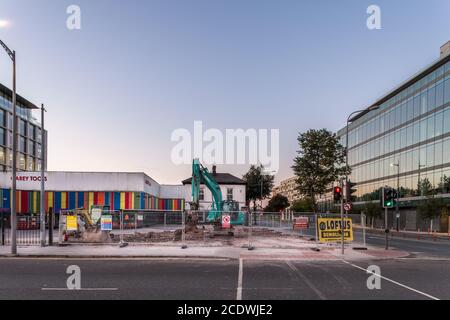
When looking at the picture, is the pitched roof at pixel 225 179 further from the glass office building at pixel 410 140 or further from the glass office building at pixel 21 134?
the glass office building at pixel 21 134

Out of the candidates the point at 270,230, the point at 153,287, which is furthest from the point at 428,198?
the point at 153,287

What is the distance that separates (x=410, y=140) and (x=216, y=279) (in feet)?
186

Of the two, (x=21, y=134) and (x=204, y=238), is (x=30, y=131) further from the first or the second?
(x=204, y=238)

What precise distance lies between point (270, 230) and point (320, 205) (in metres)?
83.8

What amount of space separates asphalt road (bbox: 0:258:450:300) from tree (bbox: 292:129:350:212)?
49092mm

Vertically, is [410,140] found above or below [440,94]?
below

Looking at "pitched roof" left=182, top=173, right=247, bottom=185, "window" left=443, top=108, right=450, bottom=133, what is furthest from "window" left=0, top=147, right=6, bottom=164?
"window" left=443, top=108, right=450, bottom=133

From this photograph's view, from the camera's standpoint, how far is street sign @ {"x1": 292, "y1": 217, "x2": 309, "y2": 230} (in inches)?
1345

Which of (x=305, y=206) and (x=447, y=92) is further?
(x=305, y=206)

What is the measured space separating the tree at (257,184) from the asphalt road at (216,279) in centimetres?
8917

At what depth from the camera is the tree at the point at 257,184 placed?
106562 mm

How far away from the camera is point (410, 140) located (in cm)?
6147

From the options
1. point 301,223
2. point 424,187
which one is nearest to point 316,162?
point 424,187

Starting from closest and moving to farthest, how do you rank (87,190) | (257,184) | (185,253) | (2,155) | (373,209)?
(185,253) < (87,190) < (373,209) < (2,155) < (257,184)
